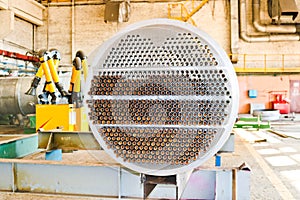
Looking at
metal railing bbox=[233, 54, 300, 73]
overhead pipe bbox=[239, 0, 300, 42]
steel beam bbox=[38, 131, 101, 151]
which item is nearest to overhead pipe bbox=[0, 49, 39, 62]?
steel beam bbox=[38, 131, 101, 151]

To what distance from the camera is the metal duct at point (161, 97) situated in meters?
1.06

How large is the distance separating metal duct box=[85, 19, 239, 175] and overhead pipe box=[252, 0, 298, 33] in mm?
9651

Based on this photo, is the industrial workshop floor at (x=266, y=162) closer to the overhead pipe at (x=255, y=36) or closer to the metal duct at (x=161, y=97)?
the metal duct at (x=161, y=97)

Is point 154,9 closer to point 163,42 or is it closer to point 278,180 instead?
point 278,180

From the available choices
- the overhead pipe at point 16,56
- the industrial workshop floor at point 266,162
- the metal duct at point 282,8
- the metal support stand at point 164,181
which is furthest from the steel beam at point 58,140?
the metal duct at point 282,8

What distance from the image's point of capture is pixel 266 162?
3992 mm

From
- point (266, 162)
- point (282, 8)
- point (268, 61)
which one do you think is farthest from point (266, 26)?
point (266, 162)

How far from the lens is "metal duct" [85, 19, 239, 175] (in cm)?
106

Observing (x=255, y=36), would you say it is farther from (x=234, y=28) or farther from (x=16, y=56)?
(x=16, y=56)

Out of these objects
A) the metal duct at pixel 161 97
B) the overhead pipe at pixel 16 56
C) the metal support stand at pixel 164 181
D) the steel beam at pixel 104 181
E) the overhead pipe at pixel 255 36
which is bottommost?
the steel beam at pixel 104 181

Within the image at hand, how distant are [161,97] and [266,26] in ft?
32.1

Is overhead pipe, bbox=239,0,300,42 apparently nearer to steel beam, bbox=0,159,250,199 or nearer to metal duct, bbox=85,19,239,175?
steel beam, bbox=0,159,250,199

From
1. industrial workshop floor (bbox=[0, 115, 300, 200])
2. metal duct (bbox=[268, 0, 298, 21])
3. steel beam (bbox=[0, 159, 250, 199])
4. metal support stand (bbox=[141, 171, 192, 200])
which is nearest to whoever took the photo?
metal support stand (bbox=[141, 171, 192, 200])

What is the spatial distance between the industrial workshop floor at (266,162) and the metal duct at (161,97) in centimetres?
51
